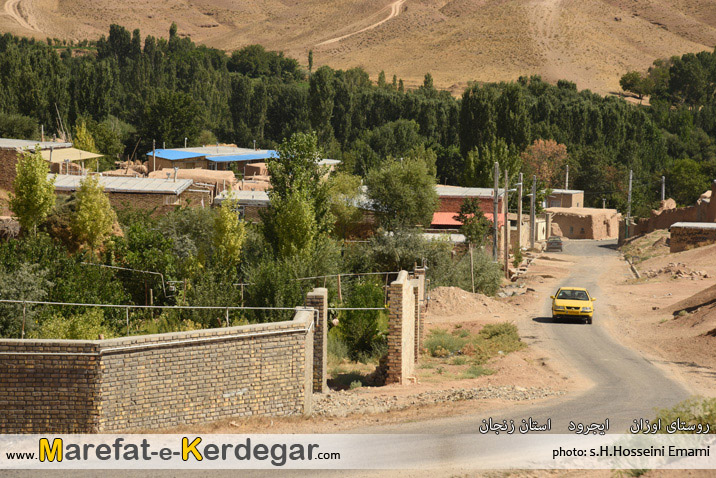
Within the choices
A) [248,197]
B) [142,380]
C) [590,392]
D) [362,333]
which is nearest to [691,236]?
[248,197]

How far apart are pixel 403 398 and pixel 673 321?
14441 millimetres

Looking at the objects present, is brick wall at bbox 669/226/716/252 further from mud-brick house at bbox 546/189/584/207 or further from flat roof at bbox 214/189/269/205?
mud-brick house at bbox 546/189/584/207

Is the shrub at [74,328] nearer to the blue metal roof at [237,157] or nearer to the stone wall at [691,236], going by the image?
the stone wall at [691,236]

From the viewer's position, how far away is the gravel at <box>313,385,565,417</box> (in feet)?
57.6

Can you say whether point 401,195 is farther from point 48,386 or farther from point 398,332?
point 48,386

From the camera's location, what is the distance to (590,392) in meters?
19.5

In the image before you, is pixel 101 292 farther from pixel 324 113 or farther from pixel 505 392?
pixel 324 113

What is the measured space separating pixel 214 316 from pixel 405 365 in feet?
21.5

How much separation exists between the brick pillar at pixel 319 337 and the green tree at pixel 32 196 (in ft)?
49.9

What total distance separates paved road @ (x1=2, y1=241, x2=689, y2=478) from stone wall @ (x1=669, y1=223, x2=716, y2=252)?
22212 millimetres

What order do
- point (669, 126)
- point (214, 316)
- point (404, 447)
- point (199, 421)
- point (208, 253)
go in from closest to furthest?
point (404, 447) < point (199, 421) < point (214, 316) < point (208, 253) < point (669, 126)

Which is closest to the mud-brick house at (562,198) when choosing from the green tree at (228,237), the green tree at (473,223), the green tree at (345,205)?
the green tree at (473,223)

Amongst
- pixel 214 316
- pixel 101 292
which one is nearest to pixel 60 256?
pixel 101 292

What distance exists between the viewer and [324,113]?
3676 inches
